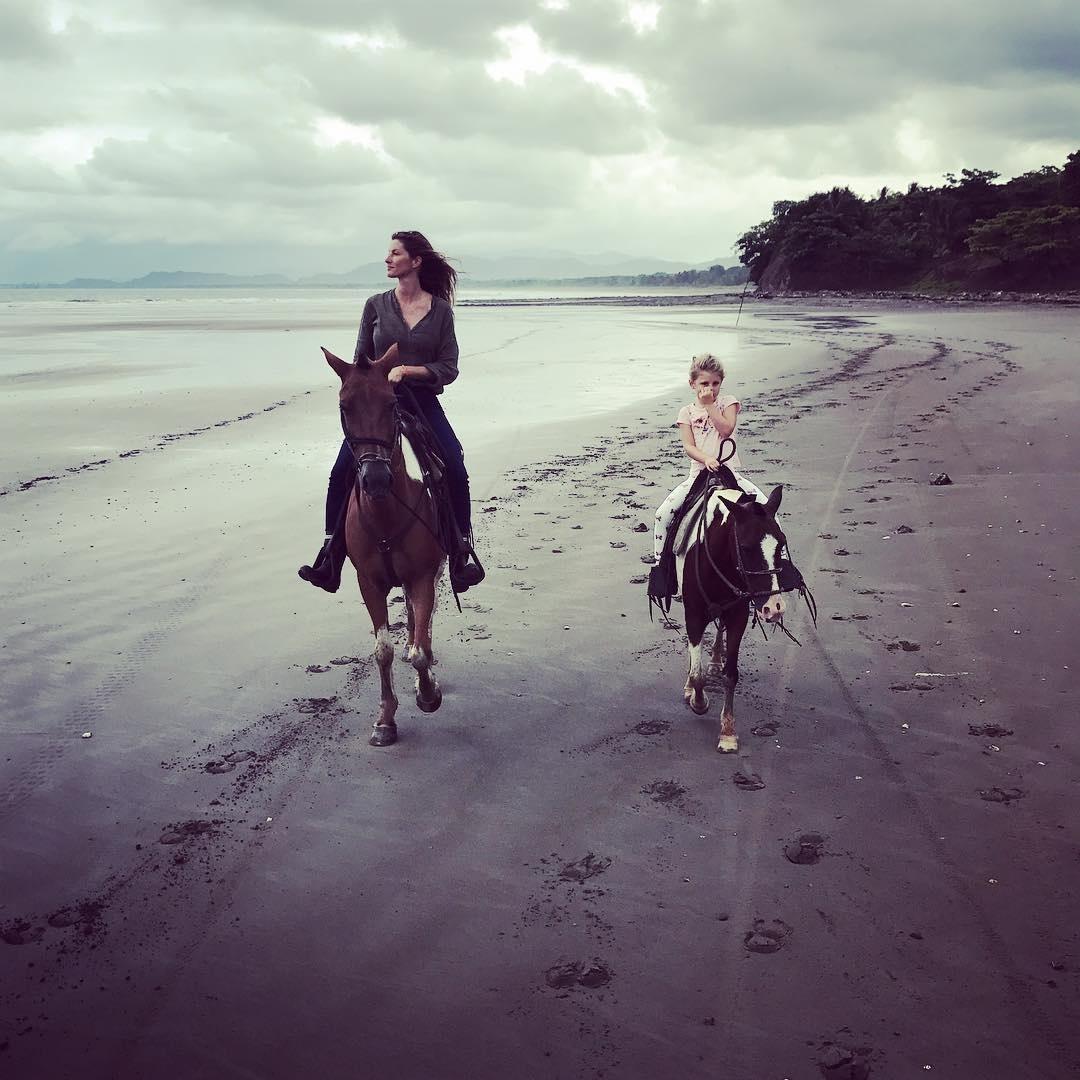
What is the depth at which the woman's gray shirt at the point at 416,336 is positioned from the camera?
18.7 feet

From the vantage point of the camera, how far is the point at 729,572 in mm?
5090

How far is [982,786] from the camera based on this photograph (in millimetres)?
4707

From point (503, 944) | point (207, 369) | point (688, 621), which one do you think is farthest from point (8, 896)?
point (207, 369)

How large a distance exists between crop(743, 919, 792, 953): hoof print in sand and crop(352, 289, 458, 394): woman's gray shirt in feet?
11.8

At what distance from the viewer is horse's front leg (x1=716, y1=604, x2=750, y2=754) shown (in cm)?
521

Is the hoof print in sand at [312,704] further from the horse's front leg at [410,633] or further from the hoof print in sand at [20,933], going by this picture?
the hoof print in sand at [20,933]

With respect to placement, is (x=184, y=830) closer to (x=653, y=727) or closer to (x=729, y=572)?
(x=653, y=727)

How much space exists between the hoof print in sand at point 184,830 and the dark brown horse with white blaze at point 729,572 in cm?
285

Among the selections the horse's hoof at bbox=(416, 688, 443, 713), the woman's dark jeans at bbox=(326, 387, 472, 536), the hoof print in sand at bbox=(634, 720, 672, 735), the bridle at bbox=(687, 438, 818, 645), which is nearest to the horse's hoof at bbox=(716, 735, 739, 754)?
the hoof print in sand at bbox=(634, 720, 672, 735)

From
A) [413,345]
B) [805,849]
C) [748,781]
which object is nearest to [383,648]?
[413,345]

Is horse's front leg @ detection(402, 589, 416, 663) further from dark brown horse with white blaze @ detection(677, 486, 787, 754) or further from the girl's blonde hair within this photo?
the girl's blonde hair

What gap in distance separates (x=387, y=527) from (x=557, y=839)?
6.79 feet

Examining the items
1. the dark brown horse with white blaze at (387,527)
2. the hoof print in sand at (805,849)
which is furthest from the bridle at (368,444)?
the hoof print in sand at (805,849)

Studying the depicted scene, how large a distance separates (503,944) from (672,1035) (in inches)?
31.2
